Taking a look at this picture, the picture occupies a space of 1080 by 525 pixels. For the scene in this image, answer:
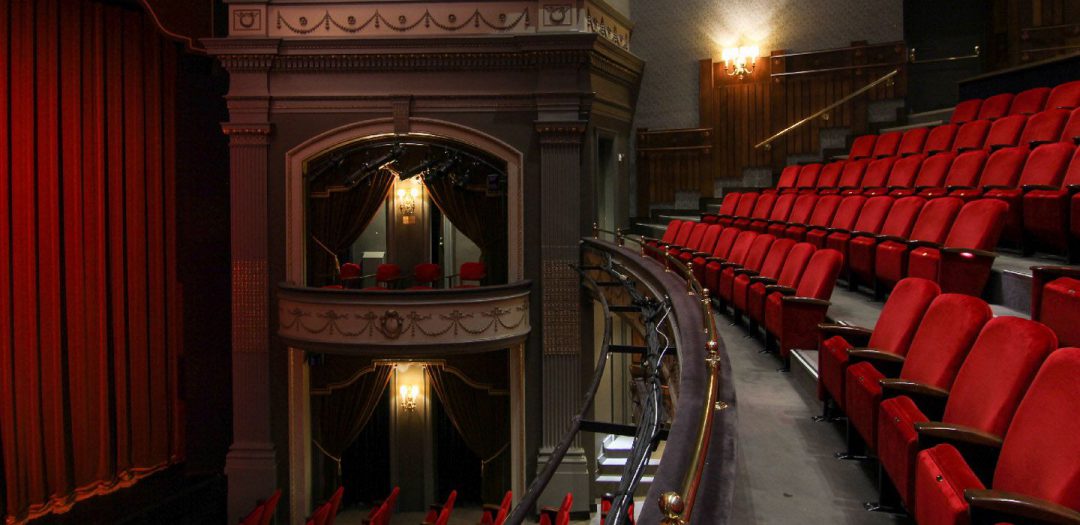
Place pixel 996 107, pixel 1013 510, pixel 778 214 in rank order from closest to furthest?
pixel 1013 510 < pixel 778 214 < pixel 996 107

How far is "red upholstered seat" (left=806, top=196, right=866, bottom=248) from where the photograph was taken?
5.90 ft

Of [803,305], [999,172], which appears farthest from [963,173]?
[803,305]

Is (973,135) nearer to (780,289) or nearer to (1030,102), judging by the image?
(1030,102)

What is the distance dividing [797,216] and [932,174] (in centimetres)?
35

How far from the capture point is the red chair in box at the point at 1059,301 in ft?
2.77

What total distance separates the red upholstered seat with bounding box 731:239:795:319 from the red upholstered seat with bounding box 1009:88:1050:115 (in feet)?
3.55

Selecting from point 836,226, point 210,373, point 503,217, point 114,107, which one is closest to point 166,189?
point 114,107

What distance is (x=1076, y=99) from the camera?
2.04 metres

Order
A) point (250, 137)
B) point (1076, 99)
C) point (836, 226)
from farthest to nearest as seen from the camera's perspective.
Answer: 1. point (250, 137)
2. point (1076, 99)
3. point (836, 226)

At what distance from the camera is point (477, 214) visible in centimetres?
312

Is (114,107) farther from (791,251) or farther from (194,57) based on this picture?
(791,251)

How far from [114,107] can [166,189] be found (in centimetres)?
35

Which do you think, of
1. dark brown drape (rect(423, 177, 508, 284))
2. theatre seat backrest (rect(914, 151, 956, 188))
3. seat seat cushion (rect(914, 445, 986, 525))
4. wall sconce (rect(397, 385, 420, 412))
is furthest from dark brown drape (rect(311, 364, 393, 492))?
seat seat cushion (rect(914, 445, 986, 525))

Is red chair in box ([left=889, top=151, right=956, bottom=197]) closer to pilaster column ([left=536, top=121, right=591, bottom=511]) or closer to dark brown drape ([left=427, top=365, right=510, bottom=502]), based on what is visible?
pilaster column ([left=536, top=121, right=591, bottom=511])
